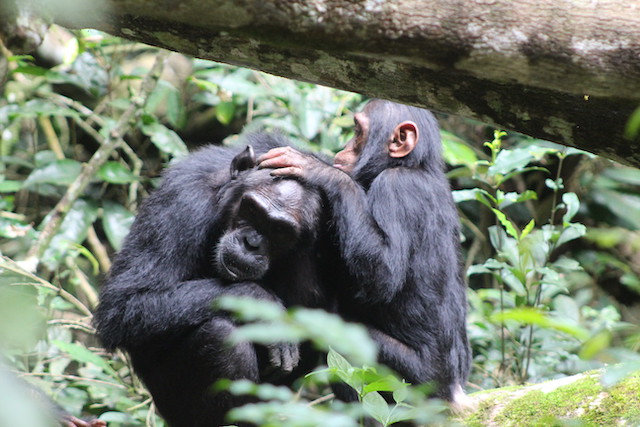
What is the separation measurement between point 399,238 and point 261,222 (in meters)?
0.74

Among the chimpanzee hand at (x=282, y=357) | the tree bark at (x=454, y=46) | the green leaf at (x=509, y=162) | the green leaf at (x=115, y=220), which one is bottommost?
the green leaf at (x=115, y=220)

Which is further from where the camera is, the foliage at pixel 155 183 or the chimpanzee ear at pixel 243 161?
the foliage at pixel 155 183

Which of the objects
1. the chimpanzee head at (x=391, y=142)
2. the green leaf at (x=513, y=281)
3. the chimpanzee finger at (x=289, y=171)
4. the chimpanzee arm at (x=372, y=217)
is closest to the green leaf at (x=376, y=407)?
the chimpanzee arm at (x=372, y=217)

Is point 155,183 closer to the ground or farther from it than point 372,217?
closer to the ground

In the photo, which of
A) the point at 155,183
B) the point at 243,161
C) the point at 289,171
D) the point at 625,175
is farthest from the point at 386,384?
the point at 155,183

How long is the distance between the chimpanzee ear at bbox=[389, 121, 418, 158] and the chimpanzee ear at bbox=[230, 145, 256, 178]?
0.82m

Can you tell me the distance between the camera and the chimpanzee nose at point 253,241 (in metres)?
3.84

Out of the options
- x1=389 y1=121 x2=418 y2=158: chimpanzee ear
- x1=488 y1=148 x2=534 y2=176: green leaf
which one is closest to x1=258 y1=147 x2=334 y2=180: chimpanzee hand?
x1=389 y1=121 x2=418 y2=158: chimpanzee ear

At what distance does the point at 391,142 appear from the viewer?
4293 millimetres

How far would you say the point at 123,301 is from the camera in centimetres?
390

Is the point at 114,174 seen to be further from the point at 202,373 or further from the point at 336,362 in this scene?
the point at 336,362

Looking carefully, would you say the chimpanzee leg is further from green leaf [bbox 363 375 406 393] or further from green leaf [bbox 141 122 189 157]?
green leaf [bbox 141 122 189 157]

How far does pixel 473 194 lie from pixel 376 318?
113 centimetres

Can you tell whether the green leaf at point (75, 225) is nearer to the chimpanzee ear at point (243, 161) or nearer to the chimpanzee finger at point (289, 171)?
the chimpanzee ear at point (243, 161)
